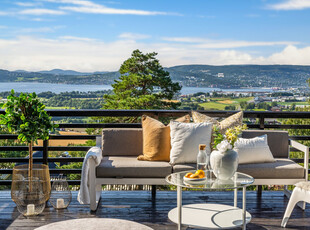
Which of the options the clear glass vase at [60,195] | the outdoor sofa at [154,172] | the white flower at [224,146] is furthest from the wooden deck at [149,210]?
the white flower at [224,146]

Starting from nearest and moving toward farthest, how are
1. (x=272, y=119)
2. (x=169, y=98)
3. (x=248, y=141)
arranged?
(x=248, y=141)
(x=272, y=119)
(x=169, y=98)

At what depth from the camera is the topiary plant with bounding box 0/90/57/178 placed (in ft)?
12.0

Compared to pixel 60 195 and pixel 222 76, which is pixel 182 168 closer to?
pixel 60 195

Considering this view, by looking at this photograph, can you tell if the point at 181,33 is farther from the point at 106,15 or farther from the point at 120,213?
the point at 120,213

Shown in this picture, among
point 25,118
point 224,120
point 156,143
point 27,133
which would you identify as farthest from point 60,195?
point 224,120

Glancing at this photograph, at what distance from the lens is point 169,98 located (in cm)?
Result: 1705

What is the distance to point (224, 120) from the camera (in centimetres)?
415

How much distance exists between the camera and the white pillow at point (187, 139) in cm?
380

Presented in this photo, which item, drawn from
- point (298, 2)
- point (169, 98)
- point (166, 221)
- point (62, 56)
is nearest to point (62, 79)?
point (169, 98)

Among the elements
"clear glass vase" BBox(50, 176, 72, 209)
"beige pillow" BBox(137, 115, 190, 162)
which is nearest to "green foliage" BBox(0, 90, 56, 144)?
"clear glass vase" BBox(50, 176, 72, 209)

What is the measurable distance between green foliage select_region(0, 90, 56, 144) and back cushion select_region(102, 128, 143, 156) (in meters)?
0.67

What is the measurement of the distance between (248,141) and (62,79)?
11.9 m

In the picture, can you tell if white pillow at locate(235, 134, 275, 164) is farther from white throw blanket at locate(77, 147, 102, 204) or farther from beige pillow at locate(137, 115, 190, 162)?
white throw blanket at locate(77, 147, 102, 204)

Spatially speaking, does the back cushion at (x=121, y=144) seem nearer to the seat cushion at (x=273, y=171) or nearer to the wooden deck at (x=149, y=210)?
the wooden deck at (x=149, y=210)
